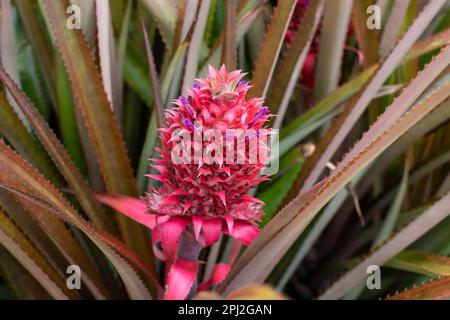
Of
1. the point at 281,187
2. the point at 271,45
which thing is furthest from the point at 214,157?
the point at 281,187

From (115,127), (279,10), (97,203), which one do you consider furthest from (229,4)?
(97,203)

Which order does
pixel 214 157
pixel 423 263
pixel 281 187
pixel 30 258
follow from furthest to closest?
pixel 281 187 → pixel 423 263 → pixel 30 258 → pixel 214 157

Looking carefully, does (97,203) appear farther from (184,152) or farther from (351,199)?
(351,199)

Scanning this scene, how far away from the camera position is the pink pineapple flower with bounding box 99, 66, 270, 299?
25.2 inches

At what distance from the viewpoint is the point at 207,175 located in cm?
67

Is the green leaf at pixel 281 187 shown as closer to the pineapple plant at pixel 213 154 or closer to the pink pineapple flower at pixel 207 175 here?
the pineapple plant at pixel 213 154

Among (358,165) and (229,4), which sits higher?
(229,4)

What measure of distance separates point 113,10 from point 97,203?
1.47ft

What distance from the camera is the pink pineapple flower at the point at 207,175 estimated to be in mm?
639

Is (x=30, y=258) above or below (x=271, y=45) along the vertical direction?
below

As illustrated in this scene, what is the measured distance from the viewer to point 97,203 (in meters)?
0.87

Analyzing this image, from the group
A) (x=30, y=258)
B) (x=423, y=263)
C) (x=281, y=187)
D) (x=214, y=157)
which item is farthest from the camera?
(x=281, y=187)

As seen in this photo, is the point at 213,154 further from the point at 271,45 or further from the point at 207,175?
the point at 271,45
